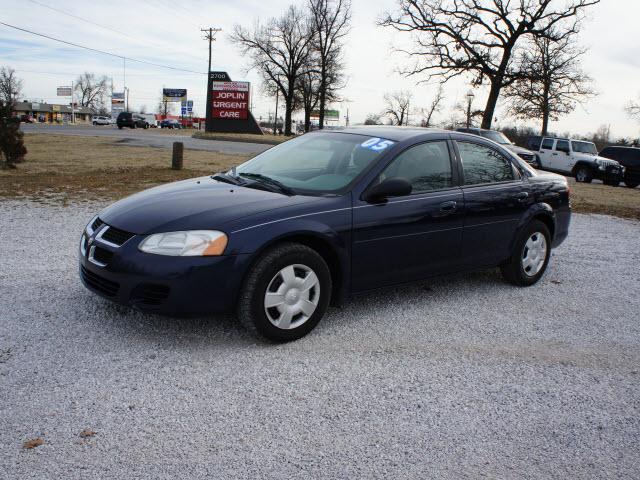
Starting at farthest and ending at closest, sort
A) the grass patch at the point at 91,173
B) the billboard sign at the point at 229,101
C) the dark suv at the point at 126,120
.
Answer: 1. the dark suv at the point at 126,120
2. the billboard sign at the point at 229,101
3. the grass patch at the point at 91,173

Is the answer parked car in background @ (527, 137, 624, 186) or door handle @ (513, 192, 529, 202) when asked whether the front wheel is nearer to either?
parked car in background @ (527, 137, 624, 186)

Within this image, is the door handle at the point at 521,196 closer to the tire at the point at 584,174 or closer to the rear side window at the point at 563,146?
the tire at the point at 584,174

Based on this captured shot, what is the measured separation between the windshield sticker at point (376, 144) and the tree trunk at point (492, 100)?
31498mm

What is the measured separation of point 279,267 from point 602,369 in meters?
2.25

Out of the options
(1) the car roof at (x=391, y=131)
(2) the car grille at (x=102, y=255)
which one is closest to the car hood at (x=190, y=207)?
(2) the car grille at (x=102, y=255)

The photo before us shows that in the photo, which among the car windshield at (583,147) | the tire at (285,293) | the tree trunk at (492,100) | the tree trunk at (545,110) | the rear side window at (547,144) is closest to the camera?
the tire at (285,293)

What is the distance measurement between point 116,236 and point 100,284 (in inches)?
13.3

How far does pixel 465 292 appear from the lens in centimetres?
539

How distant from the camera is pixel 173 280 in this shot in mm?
3502

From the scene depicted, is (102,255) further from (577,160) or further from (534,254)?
(577,160)

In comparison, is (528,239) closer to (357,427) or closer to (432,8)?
(357,427)

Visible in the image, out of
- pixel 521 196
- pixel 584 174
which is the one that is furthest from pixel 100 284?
pixel 584 174

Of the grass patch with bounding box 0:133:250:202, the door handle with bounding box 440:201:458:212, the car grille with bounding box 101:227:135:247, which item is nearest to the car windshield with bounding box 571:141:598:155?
the grass patch with bounding box 0:133:250:202

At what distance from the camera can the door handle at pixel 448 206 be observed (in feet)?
15.2
